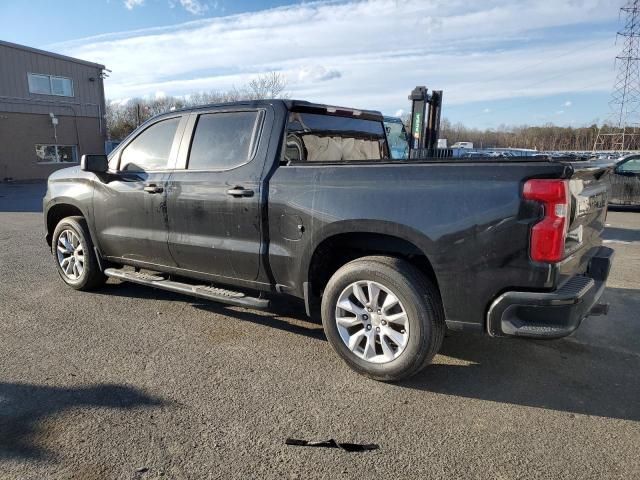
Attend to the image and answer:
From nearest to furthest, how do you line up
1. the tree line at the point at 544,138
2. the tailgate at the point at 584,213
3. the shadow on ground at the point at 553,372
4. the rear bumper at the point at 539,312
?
the rear bumper at the point at 539,312 < the tailgate at the point at 584,213 < the shadow on ground at the point at 553,372 < the tree line at the point at 544,138

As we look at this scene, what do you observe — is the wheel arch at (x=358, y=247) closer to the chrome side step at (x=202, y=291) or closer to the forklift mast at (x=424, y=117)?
the chrome side step at (x=202, y=291)

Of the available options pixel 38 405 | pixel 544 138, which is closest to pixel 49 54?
pixel 38 405

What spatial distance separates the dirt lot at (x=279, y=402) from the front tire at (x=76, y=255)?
1.88 feet

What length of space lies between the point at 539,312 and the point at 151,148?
375 centimetres

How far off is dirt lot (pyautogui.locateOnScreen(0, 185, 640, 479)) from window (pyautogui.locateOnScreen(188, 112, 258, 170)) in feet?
4.87

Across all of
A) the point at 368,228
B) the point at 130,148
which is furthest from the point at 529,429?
the point at 130,148

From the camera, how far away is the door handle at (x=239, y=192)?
3834 millimetres

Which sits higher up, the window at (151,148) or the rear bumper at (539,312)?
the window at (151,148)

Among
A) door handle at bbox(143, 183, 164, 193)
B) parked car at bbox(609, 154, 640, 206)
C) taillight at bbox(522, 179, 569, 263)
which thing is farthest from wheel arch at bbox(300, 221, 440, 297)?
parked car at bbox(609, 154, 640, 206)

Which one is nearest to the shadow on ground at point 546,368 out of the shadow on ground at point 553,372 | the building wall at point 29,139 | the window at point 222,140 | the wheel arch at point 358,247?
the shadow on ground at point 553,372

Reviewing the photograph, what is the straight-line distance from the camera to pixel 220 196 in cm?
401

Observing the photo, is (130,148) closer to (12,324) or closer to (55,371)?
(12,324)

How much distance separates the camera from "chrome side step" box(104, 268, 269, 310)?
394 centimetres

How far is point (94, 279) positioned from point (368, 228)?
3.50 m
